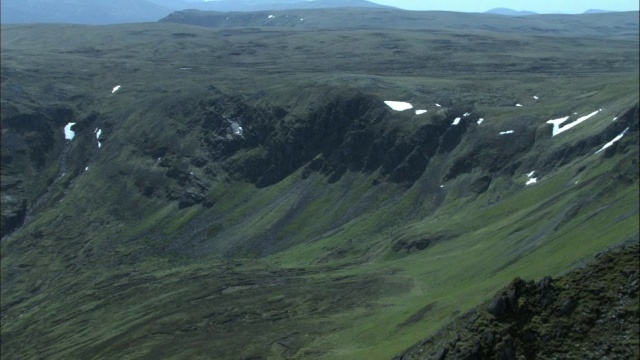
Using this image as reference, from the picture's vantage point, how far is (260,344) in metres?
105

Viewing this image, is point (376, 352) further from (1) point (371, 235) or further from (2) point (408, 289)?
(1) point (371, 235)

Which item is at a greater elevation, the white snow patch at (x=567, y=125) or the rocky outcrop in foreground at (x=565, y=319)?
the rocky outcrop in foreground at (x=565, y=319)

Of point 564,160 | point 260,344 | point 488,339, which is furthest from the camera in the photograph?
point 564,160

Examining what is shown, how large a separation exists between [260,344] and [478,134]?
325 feet

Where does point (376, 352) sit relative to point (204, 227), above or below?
above

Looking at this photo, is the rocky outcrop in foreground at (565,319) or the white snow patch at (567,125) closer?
the rocky outcrop in foreground at (565,319)

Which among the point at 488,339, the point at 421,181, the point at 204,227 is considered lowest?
the point at 204,227

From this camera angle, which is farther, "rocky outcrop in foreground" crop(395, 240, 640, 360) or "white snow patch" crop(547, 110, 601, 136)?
"white snow patch" crop(547, 110, 601, 136)

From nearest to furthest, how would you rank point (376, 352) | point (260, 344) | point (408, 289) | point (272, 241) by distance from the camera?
point (376, 352), point (260, 344), point (408, 289), point (272, 241)

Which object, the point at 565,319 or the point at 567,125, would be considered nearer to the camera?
the point at 565,319

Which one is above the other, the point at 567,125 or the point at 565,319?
the point at 565,319

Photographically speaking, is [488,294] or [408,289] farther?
[408,289]

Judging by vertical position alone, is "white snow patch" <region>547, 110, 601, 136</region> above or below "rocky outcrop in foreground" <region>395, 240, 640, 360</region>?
below

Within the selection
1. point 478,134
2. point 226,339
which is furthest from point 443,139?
point 226,339
